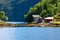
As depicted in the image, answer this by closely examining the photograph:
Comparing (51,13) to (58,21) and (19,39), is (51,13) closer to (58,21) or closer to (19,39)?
(58,21)

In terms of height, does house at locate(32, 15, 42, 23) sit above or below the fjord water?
below

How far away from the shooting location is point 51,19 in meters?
94.4

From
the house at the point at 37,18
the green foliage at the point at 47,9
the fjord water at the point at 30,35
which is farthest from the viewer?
the green foliage at the point at 47,9

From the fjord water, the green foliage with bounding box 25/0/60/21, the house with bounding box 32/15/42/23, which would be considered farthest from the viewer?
the green foliage with bounding box 25/0/60/21

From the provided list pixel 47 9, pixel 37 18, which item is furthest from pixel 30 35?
pixel 47 9

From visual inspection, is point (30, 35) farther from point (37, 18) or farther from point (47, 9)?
point (47, 9)

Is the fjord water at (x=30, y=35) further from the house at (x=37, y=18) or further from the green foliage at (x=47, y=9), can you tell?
the green foliage at (x=47, y=9)

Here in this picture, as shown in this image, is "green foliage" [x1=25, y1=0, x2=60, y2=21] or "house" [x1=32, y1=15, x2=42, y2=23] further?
"green foliage" [x1=25, y1=0, x2=60, y2=21]

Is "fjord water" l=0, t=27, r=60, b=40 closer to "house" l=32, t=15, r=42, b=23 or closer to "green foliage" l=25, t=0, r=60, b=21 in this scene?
"house" l=32, t=15, r=42, b=23

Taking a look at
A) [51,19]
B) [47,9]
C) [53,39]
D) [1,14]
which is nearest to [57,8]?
[47,9]

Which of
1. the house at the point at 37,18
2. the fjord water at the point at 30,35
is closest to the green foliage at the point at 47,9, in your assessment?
the house at the point at 37,18

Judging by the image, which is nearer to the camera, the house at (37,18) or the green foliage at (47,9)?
the house at (37,18)

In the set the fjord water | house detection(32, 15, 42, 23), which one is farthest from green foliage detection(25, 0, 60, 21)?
the fjord water

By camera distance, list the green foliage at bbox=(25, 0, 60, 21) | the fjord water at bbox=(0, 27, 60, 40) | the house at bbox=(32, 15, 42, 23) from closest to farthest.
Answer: the fjord water at bbox=(0, 27, 60, 40), the house at bbox=(32, 15, 42, 23), the green foliage at bbox=(25, 0, 60, 21)
